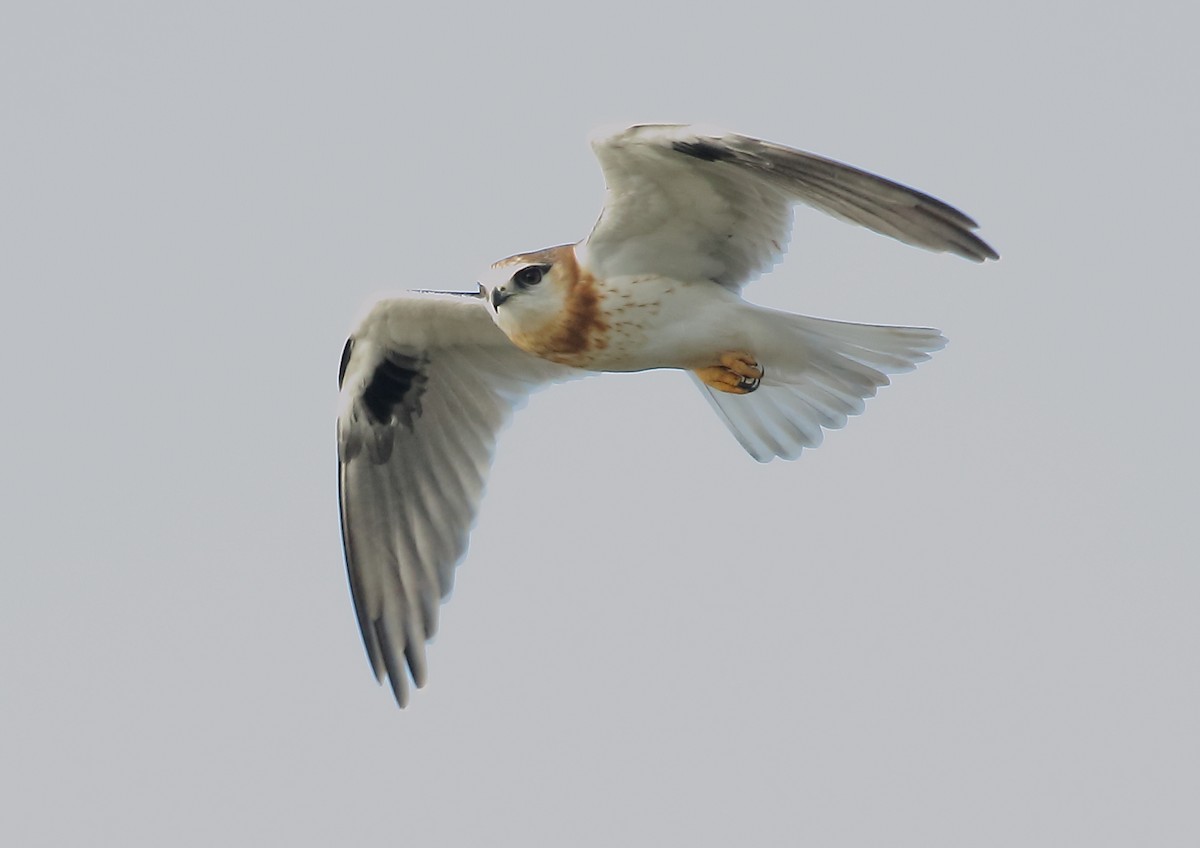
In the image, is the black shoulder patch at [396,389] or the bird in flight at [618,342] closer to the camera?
the bird in flight at [618,342]

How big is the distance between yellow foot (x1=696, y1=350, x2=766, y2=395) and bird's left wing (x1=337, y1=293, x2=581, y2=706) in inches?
39.1

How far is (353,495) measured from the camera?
8.18m

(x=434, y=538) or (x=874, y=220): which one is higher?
(x=874, y=220)

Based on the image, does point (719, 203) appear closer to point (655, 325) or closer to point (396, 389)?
point (655, 325)

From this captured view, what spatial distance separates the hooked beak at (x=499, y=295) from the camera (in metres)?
6.86

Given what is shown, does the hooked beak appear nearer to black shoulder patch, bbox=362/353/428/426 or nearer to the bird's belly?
the bird's belly

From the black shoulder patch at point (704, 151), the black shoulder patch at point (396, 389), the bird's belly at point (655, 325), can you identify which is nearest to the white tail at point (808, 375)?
the bird's belly at point (655, 325)

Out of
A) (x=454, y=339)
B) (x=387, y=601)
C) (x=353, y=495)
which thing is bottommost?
(x=387, y=601)

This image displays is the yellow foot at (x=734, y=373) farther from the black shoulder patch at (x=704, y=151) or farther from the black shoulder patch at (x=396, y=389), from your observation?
the black shoulder patch at (x=396, y=389)

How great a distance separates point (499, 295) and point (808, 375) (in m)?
1.47

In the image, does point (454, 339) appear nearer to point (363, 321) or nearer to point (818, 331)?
point (363, 321)

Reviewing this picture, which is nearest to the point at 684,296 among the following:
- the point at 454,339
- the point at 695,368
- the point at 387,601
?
the point at 695,368

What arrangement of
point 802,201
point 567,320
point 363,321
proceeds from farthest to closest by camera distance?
point 363,321 → point 567,320 → point 802,201

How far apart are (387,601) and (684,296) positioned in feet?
6.83
